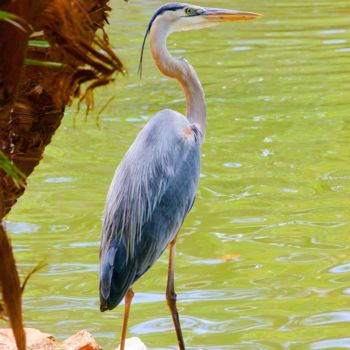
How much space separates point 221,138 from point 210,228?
88.2 inches

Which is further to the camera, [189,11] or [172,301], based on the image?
[189,11]

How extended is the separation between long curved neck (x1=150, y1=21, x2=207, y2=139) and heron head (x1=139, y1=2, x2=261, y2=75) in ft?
0.11

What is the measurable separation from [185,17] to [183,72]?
1.02 ft

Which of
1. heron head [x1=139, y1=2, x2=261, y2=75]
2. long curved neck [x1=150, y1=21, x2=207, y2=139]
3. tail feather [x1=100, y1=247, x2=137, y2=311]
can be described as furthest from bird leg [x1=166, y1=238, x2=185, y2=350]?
heron head [x1=139, y1=2, x2=261, y2=75]

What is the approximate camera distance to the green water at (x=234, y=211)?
468 cm

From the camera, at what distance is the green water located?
4676 mm

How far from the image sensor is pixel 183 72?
16.2 ft

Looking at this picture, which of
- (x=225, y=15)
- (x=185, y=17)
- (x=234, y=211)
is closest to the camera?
(x=185, y=17)

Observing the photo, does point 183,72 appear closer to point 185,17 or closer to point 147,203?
point 185,17

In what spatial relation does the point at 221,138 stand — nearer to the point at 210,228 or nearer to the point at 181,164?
the point at 210,228

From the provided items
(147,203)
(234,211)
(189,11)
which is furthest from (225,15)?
(234,211)

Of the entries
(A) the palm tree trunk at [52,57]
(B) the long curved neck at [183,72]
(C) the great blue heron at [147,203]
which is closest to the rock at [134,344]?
(C) the great blue heron at [147,203]

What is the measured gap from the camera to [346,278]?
16.8 feet

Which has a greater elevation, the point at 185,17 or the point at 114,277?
the point at 185,17
